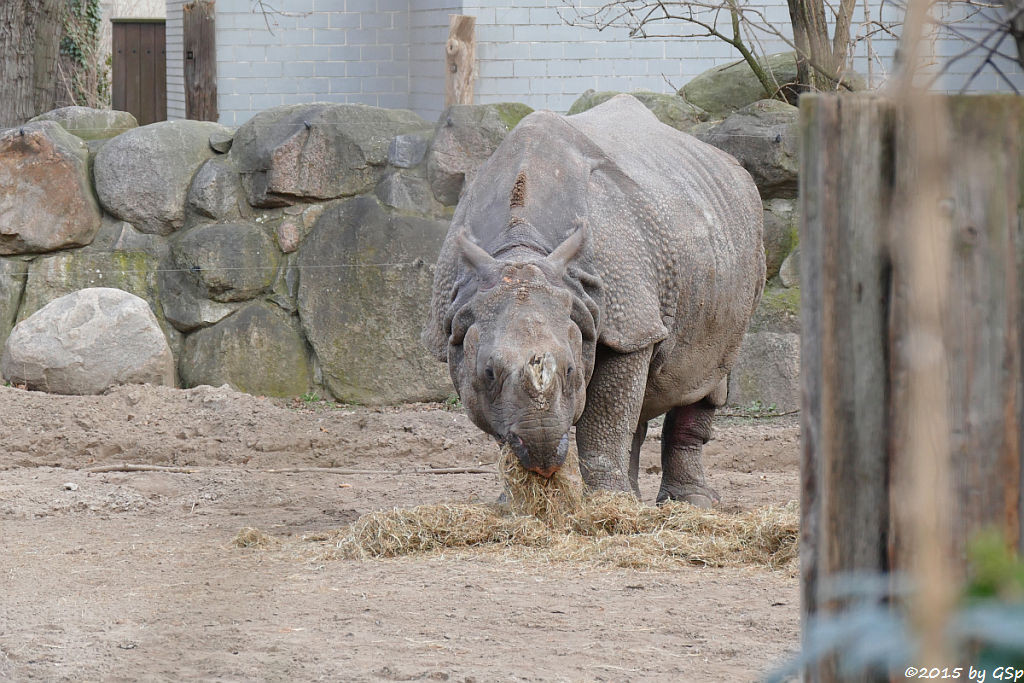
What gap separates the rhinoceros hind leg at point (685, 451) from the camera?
662 cm

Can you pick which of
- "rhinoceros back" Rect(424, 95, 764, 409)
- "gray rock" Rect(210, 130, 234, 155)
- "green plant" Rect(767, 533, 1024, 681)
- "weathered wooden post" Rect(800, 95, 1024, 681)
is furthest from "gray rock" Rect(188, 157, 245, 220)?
"green plant" Rect(767, 533, 1024, 681)

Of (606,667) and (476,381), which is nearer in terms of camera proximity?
(606,667)

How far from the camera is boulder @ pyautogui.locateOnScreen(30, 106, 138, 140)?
31.5 feet

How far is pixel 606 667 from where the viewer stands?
12.3ft

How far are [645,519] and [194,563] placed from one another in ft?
5.85

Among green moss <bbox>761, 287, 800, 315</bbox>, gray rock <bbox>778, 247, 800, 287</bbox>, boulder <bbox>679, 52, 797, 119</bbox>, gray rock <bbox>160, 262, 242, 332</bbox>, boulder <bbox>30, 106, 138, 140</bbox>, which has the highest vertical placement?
boulder <bbox>679, 52, 797, 119</bbox>

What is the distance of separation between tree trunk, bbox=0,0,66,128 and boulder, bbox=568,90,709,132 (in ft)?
14.5

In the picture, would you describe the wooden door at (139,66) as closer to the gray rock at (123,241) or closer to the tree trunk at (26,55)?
the tree trunk at (26,55)

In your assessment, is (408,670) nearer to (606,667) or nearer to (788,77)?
(606,667)

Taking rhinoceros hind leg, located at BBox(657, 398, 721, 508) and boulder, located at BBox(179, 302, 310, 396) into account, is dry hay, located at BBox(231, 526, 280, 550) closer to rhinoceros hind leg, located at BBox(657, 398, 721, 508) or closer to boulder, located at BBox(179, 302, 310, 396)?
rhinoceros hind leg, located at BBox(657, 398, 721, 508)

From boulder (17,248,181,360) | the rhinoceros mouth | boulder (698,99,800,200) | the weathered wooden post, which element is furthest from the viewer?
boulder (17,248,181,360)

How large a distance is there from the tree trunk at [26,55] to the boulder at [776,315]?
6.02 metres

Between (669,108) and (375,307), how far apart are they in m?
2.49

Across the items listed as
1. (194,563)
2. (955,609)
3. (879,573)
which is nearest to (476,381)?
(194,563)
